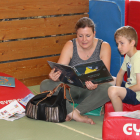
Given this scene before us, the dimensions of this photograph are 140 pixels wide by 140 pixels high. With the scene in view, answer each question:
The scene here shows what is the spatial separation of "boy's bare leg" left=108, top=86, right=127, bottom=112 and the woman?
0.60 ft

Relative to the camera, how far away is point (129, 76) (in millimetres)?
1993

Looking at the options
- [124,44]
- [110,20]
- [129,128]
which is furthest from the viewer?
[110,20]

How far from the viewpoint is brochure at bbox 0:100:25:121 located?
2.07 metres

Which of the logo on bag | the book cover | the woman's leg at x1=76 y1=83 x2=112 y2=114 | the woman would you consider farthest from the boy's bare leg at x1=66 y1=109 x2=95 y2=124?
the book cover

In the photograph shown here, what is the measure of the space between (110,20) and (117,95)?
1299mm

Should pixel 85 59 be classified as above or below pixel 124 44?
below

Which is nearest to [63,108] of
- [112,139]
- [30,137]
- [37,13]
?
[30,137]

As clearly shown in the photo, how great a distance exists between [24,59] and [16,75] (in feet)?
0.67

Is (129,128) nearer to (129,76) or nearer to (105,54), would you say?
(129,76)

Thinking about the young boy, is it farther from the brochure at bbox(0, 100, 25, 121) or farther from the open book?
the brochure at bbox(0, 100, 25, 121)

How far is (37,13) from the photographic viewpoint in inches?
117

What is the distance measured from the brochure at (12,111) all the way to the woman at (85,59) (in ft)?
0.86

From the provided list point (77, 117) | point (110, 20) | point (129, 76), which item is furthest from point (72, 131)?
point (110, 20)

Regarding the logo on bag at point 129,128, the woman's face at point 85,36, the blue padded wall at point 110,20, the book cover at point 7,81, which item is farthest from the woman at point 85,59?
the blue padded wall at point 110,20
